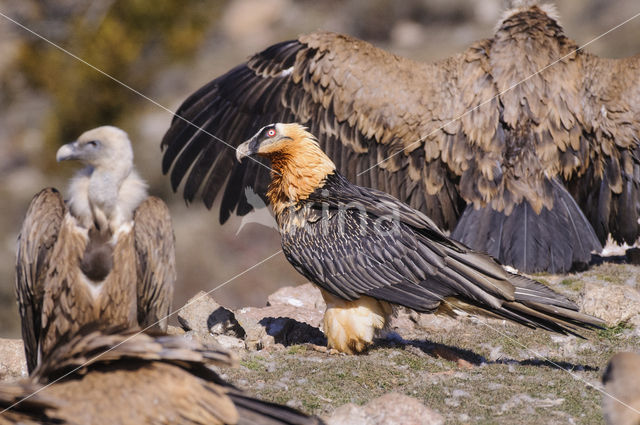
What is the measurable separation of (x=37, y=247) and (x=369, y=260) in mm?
2335

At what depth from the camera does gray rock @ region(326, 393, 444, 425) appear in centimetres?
477

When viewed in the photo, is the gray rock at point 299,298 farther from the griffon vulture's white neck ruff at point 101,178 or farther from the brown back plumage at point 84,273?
Answer: the griffon vulture's white neck ruff at point 101,178

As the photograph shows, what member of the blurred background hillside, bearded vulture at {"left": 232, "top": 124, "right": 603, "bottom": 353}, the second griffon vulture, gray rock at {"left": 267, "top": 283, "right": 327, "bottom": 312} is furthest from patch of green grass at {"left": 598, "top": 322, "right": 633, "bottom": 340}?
the blurred background hillside

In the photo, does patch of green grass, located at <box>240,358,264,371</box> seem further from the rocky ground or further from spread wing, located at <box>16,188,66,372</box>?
spread wing, located at <box>16,188,66,372</box>

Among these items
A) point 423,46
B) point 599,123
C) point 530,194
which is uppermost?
point 423,46

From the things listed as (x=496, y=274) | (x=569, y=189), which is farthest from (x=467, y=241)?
(x=496, y=274)

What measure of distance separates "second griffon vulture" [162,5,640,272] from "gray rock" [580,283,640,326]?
0.97 meters

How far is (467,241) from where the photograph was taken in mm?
8102

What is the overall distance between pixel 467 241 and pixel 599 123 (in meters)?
1.73

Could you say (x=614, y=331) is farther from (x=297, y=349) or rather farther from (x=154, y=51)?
(x=154, y=51)

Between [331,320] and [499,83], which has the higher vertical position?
[499,83]

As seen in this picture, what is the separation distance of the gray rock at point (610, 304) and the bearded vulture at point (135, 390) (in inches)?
142

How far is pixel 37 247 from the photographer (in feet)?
17.2

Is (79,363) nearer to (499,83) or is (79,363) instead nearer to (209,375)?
(209,375)
